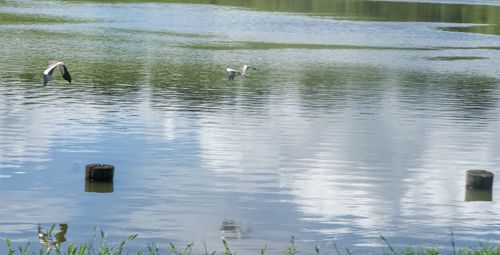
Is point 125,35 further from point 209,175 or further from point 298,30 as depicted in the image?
point 209,175

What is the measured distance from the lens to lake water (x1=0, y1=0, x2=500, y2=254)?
77.9ft

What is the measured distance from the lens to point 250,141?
3478 centimetres

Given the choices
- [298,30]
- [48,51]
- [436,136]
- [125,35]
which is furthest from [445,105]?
[298,30]

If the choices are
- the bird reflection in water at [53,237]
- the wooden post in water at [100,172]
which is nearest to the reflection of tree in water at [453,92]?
the wooden post in water at [100,172]

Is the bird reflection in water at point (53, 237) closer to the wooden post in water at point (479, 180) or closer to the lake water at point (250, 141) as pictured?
the lake water at point (250, 141)

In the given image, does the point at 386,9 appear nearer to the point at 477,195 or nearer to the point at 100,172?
the point at 477,195

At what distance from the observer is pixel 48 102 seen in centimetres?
4262

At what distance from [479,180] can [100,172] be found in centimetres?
912

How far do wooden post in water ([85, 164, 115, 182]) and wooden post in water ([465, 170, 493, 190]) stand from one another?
864cm

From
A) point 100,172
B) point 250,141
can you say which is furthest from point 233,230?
point 250,141

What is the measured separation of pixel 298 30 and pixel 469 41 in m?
14.8

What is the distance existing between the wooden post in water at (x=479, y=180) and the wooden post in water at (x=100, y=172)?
8.64 m

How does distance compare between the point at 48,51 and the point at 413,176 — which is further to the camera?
the point at 48,51

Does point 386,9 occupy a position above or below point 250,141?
below
